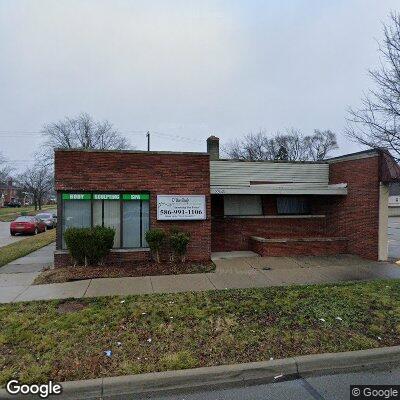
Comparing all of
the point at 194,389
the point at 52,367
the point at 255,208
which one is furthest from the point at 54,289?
the point at 255,208

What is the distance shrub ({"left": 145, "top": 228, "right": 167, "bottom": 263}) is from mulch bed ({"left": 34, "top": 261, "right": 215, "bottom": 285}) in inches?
15.0

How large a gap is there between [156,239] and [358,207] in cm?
719

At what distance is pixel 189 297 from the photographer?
658cm

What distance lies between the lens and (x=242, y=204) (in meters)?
12.5

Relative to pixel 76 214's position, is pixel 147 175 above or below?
above

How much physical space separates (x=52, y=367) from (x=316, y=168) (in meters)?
11.7

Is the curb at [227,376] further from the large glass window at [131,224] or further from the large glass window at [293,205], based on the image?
the large glass window at [293,205]

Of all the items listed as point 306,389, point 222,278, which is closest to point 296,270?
→ point 222,278

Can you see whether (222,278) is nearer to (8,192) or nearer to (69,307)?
(69,307)

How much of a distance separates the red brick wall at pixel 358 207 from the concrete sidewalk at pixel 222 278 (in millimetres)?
812

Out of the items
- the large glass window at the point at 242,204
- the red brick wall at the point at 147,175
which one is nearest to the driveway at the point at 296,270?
the red brick wall at the point at 147,175

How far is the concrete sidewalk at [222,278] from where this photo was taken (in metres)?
7.27

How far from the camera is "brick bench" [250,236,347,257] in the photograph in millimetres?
11023

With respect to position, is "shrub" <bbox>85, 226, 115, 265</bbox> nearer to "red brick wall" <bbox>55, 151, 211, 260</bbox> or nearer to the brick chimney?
"red brick wall" <bbox>55, 151, 211, 260</bbox>
